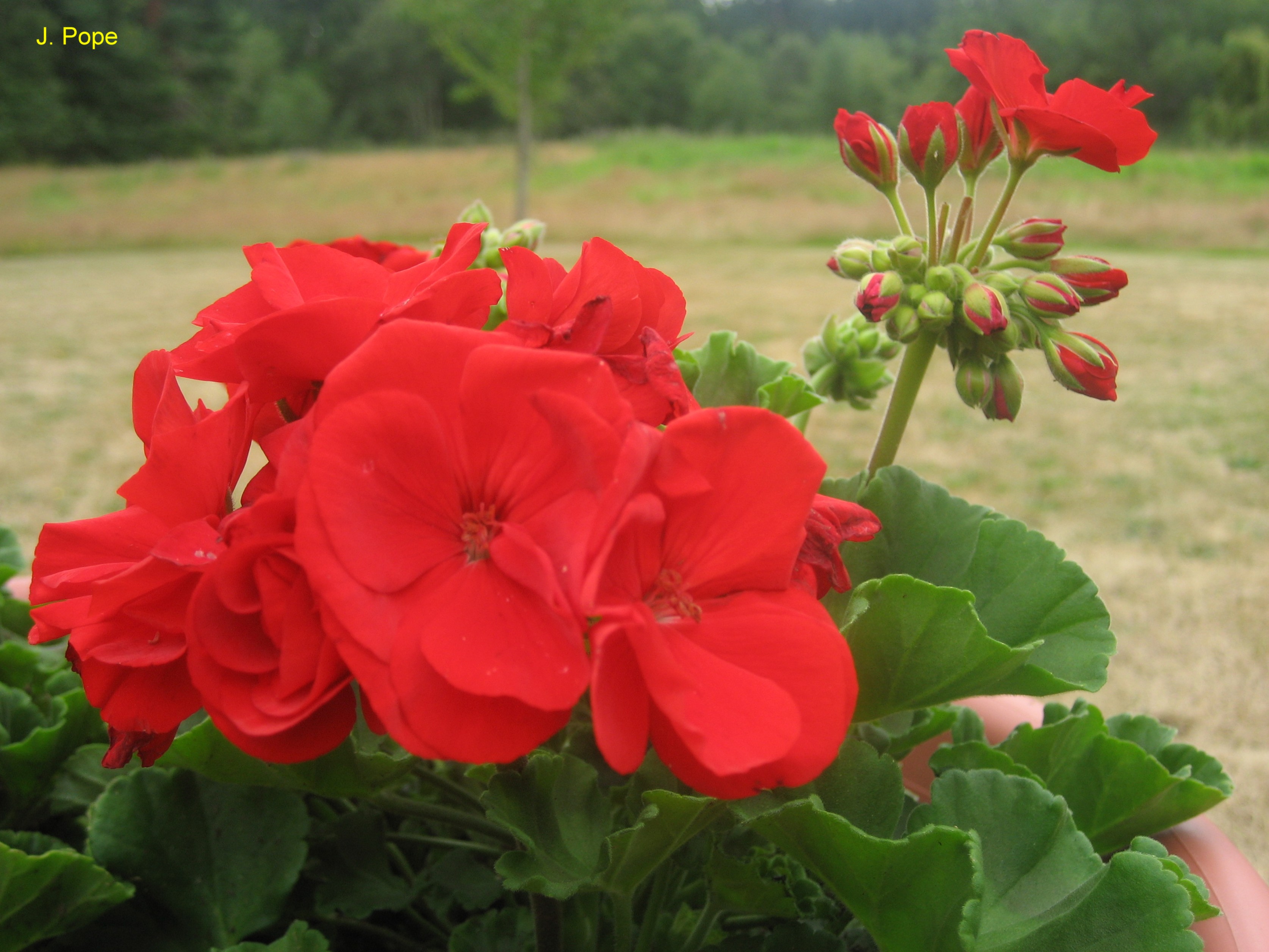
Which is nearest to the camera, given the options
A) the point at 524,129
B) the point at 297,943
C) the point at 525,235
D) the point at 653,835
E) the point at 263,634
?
the point at 263,634

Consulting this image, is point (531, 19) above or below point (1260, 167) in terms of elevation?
above

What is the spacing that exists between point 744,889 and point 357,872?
0.95 ft

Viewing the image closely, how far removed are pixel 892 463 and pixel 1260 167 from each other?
12.9 meters

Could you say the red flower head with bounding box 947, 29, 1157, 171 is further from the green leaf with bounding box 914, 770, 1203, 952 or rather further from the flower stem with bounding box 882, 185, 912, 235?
the green leaf with bounding box 914, 770, 1203, 952

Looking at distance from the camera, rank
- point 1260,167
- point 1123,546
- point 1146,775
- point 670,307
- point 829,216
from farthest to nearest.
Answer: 1. point 1260,167
2. point 829,216
3. point 1123,546
4. point 1146,775
5. point 670,307

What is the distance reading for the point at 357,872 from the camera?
26.9 inches

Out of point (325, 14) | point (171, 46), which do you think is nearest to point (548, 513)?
point (171, 46)

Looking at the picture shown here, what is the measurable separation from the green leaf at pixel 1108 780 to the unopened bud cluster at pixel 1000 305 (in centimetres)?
24

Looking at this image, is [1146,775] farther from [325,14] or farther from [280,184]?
[325,14]

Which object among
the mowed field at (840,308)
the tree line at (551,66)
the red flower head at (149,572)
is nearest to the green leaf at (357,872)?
the red flower head at (149,572)

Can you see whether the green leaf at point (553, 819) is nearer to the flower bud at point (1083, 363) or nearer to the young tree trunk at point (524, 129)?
the flower bud at point (1083, 363)

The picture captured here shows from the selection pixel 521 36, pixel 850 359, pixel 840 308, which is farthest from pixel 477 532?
pixel 521 36

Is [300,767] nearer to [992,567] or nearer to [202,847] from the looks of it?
[202,847]

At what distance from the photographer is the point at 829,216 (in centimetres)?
1016
